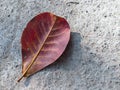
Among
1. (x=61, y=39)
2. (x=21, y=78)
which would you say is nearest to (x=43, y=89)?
(x=21, y=78)

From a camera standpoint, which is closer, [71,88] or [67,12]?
[71,88]

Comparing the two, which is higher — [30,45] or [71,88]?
[30,45]

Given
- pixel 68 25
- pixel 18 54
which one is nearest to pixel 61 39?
pixel 68 25

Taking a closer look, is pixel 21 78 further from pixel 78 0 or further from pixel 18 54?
pixel 78 0
